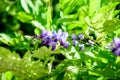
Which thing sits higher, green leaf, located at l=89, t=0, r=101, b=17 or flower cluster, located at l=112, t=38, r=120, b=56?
green leaf, located at l=89, t=0, r=101, b=17

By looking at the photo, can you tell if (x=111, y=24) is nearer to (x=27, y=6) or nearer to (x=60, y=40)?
(x=60, y=40)

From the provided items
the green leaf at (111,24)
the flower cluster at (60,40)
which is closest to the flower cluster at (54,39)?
the flower cluster at (60,40)

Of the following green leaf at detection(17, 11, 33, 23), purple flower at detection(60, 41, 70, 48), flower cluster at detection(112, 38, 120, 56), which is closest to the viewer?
flower cluster at detection(112, 38, 120, 56)

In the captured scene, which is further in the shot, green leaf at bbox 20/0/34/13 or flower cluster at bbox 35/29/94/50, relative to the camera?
green leaf at bbox 20/0/34/13

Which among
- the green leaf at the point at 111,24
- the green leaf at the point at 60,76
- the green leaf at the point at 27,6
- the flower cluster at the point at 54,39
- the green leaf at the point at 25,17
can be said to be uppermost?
the green leaf at the point at 27,6

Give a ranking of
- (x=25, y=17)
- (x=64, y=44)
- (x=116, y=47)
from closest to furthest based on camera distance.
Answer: (x=116, y=47), (x=64, y=44), (x=25, y=17)

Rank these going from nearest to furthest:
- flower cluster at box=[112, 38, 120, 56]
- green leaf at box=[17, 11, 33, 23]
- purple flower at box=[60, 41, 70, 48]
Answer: flower cluster at box=[112, 38, 120, 56], purple flower at box=[60, 41, 70, 48], green leaf at box=[17, 11, 33, 23]

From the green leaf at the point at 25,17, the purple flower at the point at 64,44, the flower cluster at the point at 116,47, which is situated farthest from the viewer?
the green leaf at the point at 25,17

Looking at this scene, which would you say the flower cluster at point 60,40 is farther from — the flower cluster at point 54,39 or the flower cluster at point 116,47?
the flower cluster at point 116,47

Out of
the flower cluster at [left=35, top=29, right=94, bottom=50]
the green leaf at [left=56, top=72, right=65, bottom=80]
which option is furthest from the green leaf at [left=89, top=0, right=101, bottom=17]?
the green leaf at [left=56, top=72, right=65, bottom=80]

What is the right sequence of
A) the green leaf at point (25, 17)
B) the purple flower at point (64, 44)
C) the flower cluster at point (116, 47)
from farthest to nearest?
the green leaf at point (25, 17), the purple flower at point (64, 44), the flower cluster at point (116, 47)

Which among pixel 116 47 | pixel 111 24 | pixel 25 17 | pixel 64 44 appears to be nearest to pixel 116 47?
pixel 116 47

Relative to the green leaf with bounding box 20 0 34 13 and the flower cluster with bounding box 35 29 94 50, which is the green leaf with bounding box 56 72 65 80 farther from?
the green leaf with bounding box 20 0 34 13
